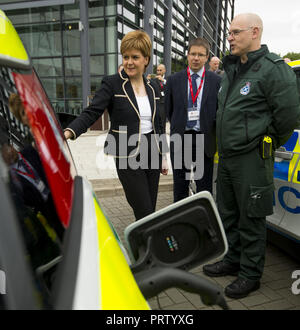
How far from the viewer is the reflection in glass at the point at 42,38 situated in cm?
1639

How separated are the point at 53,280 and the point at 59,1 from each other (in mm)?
15891

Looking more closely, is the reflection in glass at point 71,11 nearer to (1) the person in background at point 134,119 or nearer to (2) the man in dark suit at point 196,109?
(2) the man in dark suit at point 196,109

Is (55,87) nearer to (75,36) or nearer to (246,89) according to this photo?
(75,36)

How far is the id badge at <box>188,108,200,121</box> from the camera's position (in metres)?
3.28

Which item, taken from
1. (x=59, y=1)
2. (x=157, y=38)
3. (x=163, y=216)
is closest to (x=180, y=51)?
(x=157, y=38)

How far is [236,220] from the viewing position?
2.81m

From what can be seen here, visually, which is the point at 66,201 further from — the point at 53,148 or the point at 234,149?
the point at 234,149

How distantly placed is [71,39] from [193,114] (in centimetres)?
1446

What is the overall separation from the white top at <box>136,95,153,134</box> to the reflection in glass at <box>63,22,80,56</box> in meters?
14.3

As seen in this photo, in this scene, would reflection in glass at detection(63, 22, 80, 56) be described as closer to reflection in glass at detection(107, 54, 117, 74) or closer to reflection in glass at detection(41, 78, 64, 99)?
reflection in glass at detection(41, 78, 64, 99)

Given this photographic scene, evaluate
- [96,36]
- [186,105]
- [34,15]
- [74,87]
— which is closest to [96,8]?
[96,36]

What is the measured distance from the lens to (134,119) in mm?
2598

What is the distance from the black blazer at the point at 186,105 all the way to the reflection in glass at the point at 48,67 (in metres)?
14.5

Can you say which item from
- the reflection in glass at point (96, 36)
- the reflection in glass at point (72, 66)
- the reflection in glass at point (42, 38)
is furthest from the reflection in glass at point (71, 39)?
the reflection in glass at point (96, 36)
